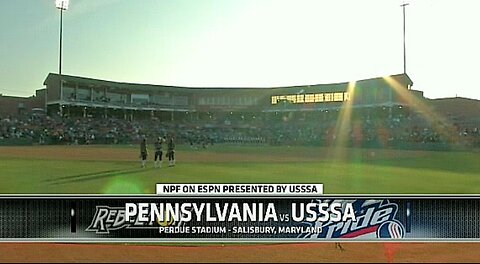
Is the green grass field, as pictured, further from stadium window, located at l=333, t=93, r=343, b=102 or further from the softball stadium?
stadium window, located at l=333, t=93, r=343, b=102

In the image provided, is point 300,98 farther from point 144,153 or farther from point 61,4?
point 61,4

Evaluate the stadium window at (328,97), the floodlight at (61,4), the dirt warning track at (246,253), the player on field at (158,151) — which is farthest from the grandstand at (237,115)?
the dirt warning track at (246,253)

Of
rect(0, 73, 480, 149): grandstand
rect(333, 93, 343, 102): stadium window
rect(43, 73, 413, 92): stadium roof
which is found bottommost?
rect(0, 73, 480, 149): grandstand

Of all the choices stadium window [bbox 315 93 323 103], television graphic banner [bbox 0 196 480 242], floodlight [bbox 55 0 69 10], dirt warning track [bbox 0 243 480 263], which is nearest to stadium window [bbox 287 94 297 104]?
stadium window [bbox 315 93 323 103]

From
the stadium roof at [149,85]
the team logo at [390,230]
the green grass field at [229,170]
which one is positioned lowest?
the team logo at [390,230]

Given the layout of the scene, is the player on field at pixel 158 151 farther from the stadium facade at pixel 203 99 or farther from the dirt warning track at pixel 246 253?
the dirt warning track at pixel 246 253

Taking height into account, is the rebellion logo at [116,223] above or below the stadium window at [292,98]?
below

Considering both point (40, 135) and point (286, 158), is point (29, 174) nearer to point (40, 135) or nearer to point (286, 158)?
point (40, 135)
